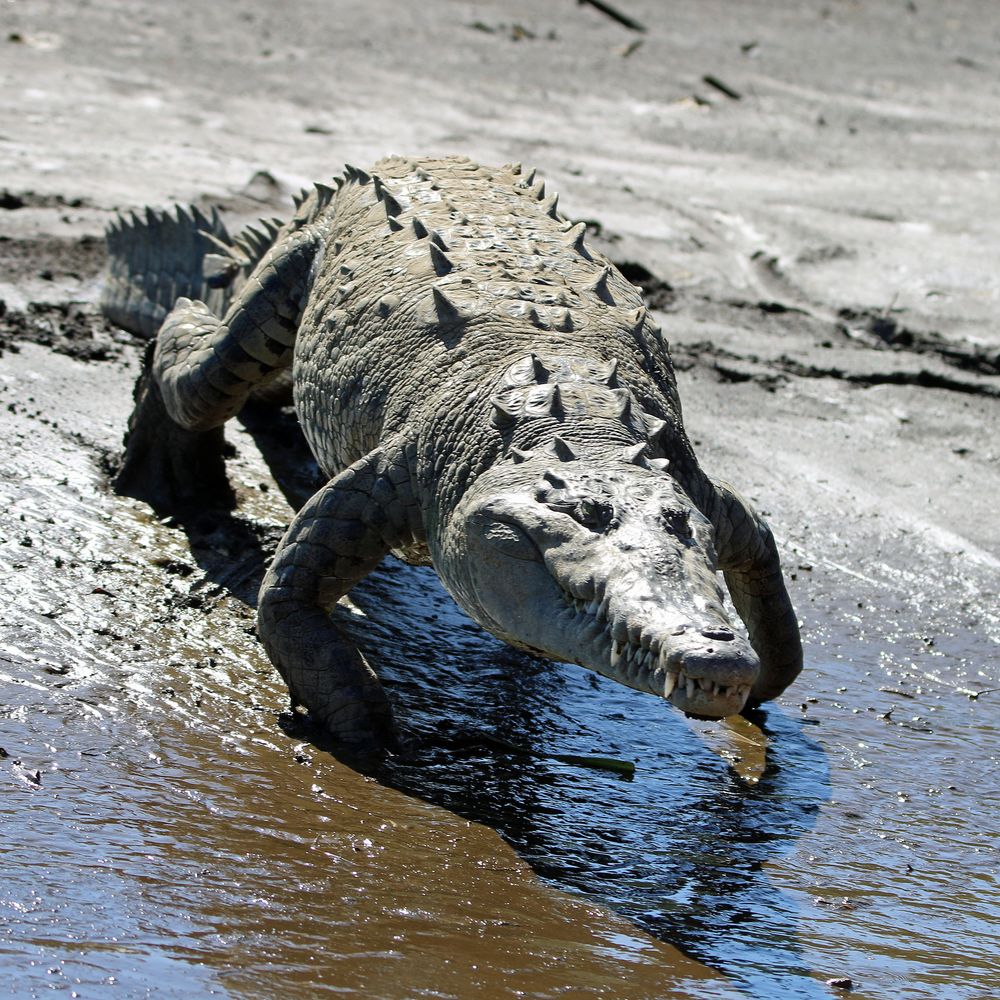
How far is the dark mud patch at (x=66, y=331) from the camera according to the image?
25.7 ft

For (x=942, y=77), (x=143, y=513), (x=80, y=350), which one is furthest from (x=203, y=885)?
(x=942, y=77)

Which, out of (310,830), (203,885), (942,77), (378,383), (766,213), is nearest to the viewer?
(203,885)

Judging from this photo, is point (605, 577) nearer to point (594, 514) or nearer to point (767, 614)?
point (594, 514)

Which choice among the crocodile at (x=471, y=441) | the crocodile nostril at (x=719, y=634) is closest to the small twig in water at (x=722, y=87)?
the crocodile at (x=471, y=441)

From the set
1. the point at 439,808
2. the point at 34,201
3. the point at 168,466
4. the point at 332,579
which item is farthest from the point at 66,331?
the point at 439,808

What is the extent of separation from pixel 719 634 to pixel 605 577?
1.48ft

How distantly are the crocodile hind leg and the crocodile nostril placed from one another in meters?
3.17

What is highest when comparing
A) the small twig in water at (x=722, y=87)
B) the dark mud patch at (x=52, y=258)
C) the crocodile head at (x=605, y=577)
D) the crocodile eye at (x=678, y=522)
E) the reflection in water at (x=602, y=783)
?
the small twig in water at (x=722, y=87)

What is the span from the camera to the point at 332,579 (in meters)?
5.00

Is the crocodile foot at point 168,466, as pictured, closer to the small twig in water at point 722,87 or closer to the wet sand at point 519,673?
the wet sand at point 519,673

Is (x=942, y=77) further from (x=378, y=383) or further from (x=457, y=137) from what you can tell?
(x=378, y=383)

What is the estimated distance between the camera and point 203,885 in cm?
374

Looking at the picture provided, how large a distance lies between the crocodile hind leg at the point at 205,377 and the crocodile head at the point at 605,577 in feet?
6.41

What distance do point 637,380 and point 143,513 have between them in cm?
237
